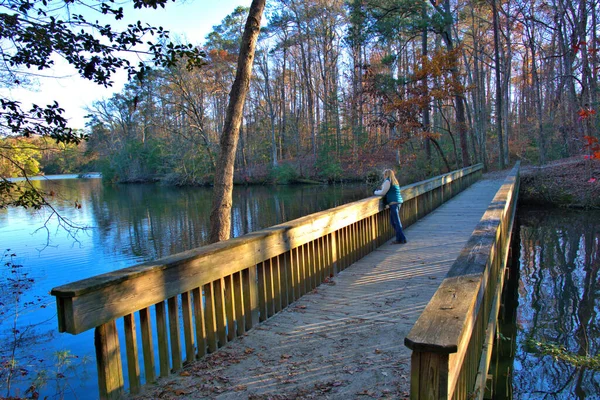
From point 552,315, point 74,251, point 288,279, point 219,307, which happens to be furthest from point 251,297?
point 74,251

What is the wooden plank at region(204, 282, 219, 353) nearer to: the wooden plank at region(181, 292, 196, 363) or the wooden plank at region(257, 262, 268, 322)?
the wooden plank at region(181, 292, 196, 363)

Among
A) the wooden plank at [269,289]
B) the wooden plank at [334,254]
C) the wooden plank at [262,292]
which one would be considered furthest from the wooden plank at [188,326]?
the wooden plank at [334,254]

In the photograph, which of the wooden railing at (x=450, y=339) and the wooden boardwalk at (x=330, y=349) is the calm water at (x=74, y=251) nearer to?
the wooden boardwalk at (x=330, y=349)

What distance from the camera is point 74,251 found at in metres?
14.8

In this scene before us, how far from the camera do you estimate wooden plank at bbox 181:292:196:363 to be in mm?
3326

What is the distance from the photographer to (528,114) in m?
40.9

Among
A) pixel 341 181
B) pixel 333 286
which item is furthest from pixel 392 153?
pixel 333 286

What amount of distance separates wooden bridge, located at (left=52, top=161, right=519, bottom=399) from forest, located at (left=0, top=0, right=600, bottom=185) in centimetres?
1642

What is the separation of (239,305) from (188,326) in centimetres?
67

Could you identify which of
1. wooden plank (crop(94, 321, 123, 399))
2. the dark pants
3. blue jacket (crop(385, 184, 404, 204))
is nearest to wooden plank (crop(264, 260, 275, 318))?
wooden plank (crop(94, 321, 123, 399))

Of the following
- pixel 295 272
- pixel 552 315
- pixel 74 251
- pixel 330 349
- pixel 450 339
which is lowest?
pixel 552 315

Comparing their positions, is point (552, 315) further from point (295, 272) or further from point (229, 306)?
point (229, 306)

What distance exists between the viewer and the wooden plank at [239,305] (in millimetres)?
3891

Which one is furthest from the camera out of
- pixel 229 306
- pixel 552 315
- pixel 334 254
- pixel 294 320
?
pixel 552 315
